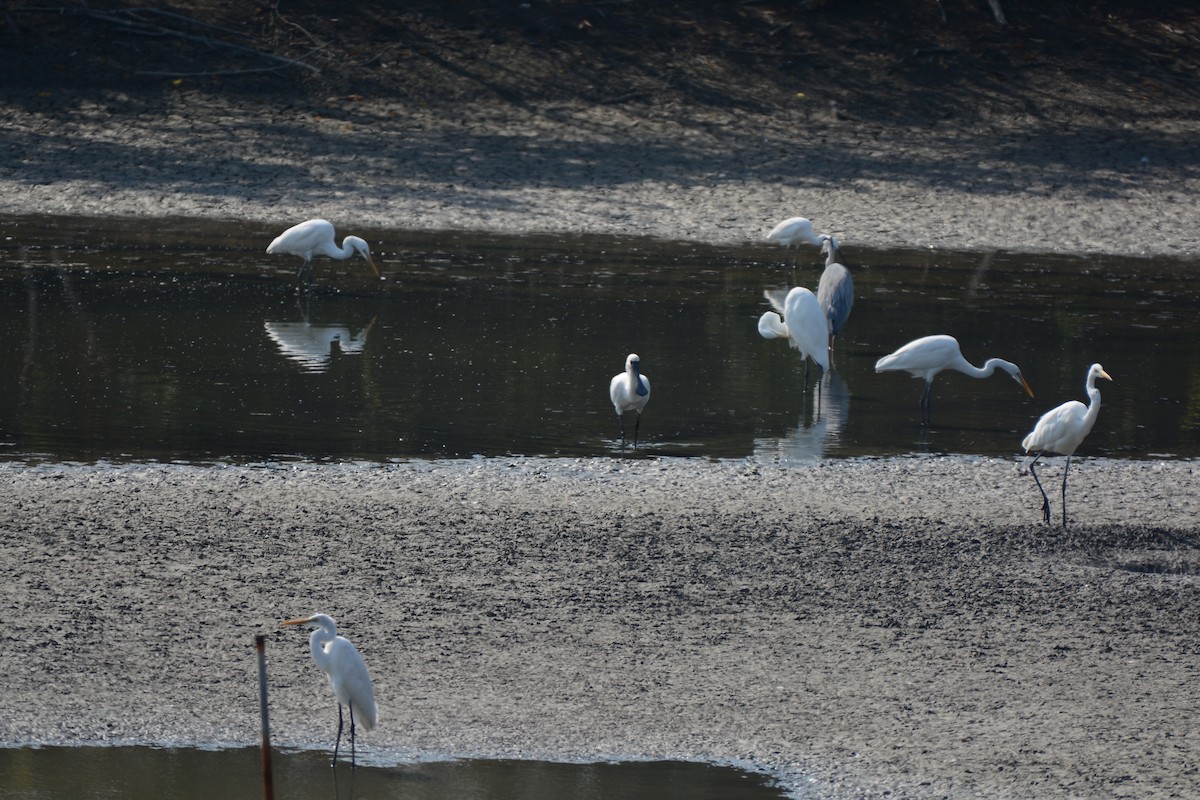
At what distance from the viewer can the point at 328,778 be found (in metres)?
5.78

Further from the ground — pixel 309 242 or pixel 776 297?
pixel 309 242

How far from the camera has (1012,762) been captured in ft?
19.0

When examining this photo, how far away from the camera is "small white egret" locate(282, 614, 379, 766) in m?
5.66

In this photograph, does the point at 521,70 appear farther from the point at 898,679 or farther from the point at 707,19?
the point at 898,679

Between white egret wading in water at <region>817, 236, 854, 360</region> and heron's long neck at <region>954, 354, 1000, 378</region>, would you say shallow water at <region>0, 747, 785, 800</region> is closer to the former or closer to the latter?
heron's long neck at <region>954, 354, 1000, 378</region>

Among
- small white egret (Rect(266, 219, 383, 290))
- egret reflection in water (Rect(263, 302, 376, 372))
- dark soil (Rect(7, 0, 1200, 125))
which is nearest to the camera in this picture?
egret reflection in water (Rect(263, 302, 376, 372))

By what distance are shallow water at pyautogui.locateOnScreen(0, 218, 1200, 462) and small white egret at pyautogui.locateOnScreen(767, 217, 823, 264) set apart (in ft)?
1.34

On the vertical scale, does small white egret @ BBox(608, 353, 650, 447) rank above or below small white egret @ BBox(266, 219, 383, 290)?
below

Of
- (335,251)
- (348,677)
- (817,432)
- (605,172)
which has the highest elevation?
(605,172)

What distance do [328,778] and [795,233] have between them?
491 inches

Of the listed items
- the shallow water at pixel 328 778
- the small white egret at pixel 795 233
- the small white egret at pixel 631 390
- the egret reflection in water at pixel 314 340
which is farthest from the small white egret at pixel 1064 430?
the small white egret at pixel 795 233

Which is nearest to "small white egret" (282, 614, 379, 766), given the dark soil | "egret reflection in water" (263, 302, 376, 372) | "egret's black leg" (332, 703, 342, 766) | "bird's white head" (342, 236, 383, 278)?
"egret's black leg" (332, 703, 342, 766)

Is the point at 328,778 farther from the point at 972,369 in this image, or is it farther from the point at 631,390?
the point at 972,369

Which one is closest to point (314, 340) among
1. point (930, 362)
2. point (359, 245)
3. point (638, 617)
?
point (359, 245)
